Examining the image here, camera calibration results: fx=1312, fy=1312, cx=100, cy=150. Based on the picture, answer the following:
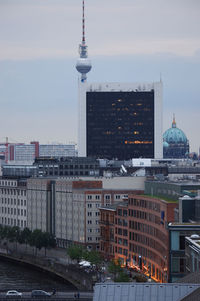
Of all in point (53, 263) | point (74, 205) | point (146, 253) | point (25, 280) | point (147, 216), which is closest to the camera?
point (146, 253)

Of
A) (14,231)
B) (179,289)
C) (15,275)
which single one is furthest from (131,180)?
(179,289)

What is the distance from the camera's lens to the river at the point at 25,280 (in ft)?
395

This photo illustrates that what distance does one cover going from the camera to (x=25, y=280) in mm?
129750

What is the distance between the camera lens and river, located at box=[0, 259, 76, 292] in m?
120

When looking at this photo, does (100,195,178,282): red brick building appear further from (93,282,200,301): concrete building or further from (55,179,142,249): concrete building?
(93,282,200,301): concrete building

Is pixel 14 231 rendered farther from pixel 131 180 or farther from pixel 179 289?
pixel 179 289

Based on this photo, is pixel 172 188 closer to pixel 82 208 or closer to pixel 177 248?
pixel 177 248

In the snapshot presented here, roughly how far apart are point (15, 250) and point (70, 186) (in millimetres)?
11192

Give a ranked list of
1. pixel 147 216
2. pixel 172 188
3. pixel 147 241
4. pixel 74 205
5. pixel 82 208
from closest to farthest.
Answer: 1. pixel 172 188
2. pixel 147 241
3. pixel 147 216
4. pixel 82 208
5. pixel 74 205

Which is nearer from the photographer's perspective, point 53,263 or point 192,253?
point 192,253

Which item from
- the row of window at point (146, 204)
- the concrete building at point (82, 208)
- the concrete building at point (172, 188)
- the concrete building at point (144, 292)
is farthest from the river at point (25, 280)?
the concrete building at point (144, 292)

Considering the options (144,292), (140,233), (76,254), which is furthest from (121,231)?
(144,292)

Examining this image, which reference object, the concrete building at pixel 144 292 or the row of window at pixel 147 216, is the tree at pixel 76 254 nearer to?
the row of window at pixel 147 216

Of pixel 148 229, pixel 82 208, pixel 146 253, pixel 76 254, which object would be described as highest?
pixel 82 208
